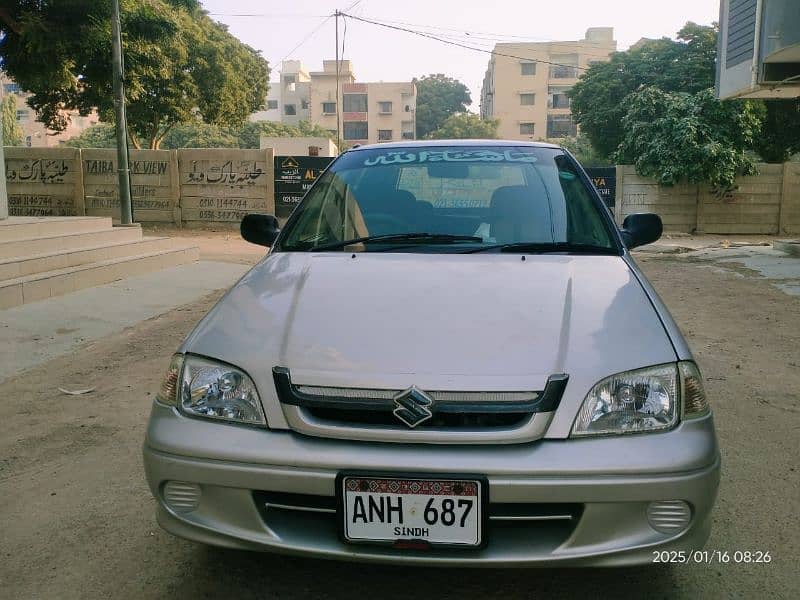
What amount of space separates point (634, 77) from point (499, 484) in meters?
28.2

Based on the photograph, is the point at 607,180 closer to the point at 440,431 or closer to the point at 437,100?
the point at 440,431

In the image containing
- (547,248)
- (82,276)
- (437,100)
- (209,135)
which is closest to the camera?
(547,248)

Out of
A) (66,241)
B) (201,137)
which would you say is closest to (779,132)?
(66,241)

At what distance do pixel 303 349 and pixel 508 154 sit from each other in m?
1.74

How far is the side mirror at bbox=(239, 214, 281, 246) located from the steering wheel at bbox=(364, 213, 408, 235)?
532 mm

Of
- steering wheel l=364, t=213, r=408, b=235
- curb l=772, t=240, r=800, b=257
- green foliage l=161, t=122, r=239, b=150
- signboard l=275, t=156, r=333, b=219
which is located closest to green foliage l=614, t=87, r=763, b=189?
curb l=772, t=240, r=800, b=257

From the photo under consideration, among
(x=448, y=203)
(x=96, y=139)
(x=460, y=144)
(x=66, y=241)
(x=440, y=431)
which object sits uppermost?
(x=96, y=139)

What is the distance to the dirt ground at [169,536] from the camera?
7.46 ft

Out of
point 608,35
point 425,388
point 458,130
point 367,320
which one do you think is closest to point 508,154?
point 367,320

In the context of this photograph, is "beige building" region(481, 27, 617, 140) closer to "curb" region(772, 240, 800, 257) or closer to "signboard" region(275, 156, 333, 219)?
"signboard" region(275, 156, 333, 219)

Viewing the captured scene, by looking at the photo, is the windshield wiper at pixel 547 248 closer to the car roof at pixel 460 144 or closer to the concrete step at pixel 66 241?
the car roof at pixel 460 144

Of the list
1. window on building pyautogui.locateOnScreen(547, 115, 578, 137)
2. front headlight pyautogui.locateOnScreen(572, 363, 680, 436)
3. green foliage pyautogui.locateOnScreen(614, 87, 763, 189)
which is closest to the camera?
front headlight pyautogui.locateOnScreen(572, 363, 680, 436)

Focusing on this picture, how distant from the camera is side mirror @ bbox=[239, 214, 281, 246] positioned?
3445 mm

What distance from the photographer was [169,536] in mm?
2617
